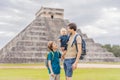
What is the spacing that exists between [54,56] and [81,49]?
98 cm

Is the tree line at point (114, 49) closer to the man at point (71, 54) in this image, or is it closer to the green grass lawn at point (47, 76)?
A: the green grass lawn at point (47, 76)

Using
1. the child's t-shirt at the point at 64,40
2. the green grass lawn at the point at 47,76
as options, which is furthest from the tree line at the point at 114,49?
the child's t-shirt at the point at 64,40

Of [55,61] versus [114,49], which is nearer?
[55,61]

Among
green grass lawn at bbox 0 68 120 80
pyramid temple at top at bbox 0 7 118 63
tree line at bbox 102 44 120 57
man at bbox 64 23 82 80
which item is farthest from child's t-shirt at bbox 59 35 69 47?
tree line at bbox 102 44 120 57

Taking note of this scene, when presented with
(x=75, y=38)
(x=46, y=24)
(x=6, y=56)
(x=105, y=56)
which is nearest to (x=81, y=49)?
(x=75, y=38)

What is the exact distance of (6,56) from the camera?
151 feet

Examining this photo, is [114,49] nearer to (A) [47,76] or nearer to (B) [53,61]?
(A) [47,76]

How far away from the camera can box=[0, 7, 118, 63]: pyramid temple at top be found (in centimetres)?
4641

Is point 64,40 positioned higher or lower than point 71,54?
higher

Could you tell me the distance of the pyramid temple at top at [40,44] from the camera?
152 feet

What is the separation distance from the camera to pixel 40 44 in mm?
50156

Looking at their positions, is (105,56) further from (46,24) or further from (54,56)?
(54,56)

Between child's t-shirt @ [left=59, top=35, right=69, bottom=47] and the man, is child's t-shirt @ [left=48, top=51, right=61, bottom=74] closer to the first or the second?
child's t-shirt @ [left=59, top=35, right=69, bottom=47]

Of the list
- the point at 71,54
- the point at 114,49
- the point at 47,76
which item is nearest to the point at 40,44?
the point at 47,76
